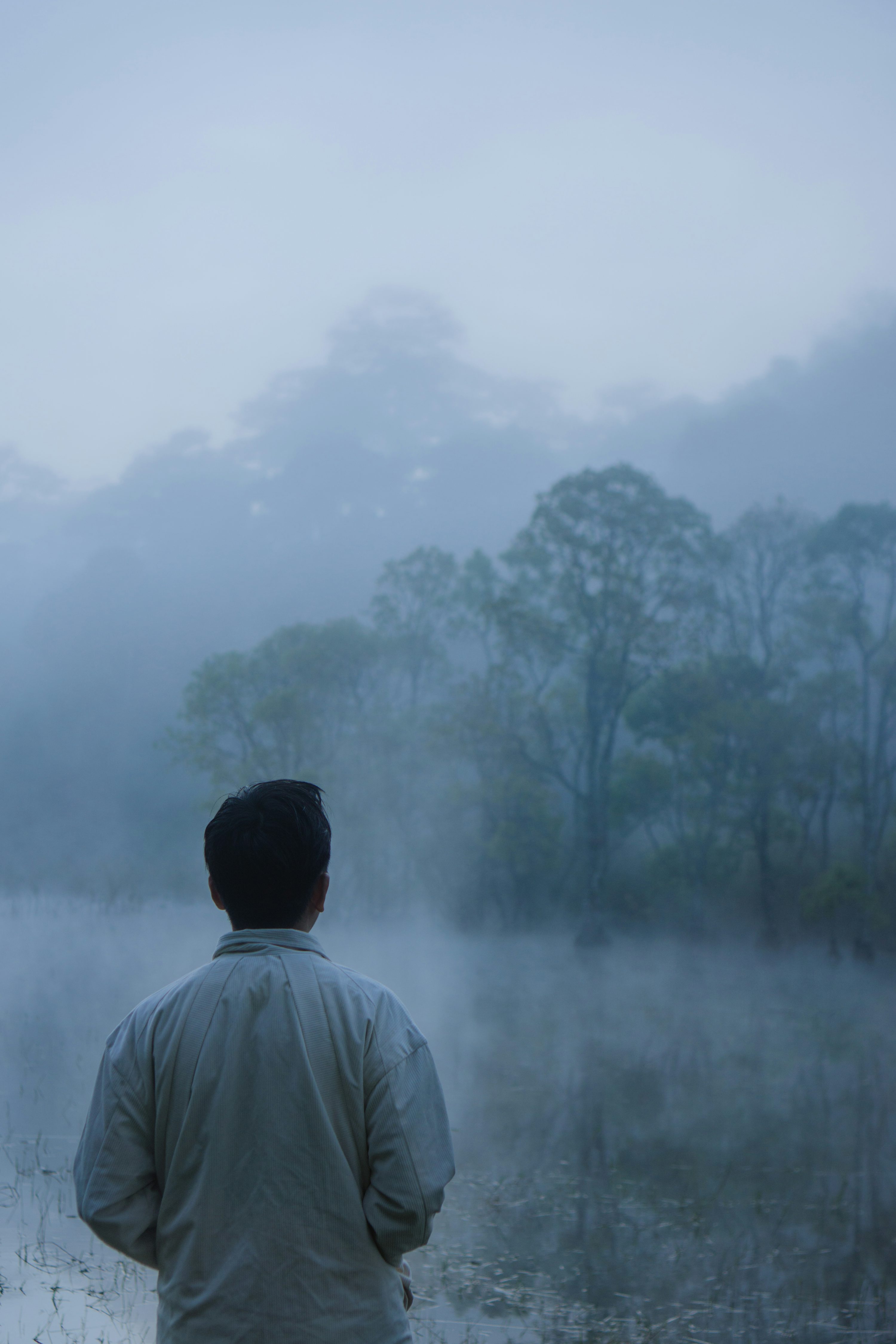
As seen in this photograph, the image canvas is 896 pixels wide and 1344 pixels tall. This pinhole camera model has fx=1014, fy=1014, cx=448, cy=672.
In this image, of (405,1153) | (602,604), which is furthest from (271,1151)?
(602,604)

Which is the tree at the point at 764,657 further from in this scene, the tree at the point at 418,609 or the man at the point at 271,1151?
the man at the point at 271,1151

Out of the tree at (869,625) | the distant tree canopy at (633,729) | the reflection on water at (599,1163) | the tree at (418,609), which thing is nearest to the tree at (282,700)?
the distant tree canopy at (633,729)

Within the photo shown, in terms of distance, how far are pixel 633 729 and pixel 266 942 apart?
21.4 m

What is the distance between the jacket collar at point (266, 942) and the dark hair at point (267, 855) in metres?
0.02

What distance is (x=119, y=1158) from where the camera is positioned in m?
1.35

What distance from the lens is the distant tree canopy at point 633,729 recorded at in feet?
68.0

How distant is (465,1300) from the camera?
4.51 metres

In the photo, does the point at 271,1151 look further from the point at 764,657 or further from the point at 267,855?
the point at 764,657

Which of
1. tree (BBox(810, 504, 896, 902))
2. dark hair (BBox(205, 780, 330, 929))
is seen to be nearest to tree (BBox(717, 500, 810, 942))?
tree (BBox(810, 504, 896, 902))

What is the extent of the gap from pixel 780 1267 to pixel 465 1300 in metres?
1.72

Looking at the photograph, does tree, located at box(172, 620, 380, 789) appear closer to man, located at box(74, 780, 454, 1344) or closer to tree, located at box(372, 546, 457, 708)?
tree, located at box(372, 546, 457, 708)

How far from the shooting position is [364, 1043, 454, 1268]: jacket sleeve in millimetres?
1321

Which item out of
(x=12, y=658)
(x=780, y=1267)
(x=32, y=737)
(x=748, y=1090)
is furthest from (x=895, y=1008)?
(x=12, y=658)

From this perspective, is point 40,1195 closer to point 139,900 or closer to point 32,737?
point 139,900
